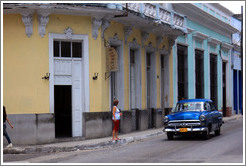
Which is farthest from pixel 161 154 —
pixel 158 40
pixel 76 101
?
pixel 158 40

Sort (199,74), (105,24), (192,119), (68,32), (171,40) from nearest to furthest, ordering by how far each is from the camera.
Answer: (192,119) → (68,32) → (105,24) → (171,40) → (199,74)

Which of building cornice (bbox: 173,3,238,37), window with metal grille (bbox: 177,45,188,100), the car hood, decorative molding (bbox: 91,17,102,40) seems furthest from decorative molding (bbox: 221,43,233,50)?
the car hood

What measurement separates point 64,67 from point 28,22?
7.19 feet

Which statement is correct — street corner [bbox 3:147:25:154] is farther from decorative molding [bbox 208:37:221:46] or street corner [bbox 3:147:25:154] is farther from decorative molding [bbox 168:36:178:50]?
decorative molding [bbox 208:37:221:46]

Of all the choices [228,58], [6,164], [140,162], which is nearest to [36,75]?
[6,164]

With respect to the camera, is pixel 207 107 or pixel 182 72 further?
pixel 182 72

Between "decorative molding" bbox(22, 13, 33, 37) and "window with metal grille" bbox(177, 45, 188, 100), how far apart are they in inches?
519

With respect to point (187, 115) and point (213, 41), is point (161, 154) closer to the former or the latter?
point (187, 115)

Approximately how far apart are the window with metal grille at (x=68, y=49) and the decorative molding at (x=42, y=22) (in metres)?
0.77

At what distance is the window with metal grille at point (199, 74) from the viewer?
33787mm

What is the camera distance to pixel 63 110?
2008cm

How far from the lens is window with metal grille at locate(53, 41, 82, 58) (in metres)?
19.6

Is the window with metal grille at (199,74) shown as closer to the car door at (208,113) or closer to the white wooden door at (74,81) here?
the car door at (208,113)

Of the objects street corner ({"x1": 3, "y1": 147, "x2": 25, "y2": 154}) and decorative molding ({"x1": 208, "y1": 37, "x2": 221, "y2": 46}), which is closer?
street corner ({"x1": 3, "y1": 147, "x2": 25, "y2": 154})
